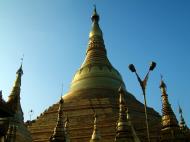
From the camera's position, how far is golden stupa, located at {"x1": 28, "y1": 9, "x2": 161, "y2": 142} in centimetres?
2478

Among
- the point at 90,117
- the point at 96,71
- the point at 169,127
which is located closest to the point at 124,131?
the point at 169,127

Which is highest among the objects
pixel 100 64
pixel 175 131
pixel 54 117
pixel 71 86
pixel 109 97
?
pixel 100 64

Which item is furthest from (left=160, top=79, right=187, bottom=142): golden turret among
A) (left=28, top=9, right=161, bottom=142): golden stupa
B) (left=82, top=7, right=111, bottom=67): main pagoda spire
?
(left=82, top=7, right=111, bottom=67): main pagoda spire

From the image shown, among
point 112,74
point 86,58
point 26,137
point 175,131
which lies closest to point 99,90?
point 112,74

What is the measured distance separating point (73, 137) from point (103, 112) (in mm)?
3818

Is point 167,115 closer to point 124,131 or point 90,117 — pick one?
point 124,131

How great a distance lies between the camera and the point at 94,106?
2839 centimetres

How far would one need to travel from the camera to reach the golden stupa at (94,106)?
976 inches

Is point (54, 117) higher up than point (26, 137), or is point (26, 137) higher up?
point (54, 117)

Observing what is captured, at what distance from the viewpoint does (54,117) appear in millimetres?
28188

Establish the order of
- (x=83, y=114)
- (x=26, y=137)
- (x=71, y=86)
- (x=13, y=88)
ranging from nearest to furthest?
(x=26, y=137) → (x=13, y=88) → (x=83, y=114) → (x=71, y=86)

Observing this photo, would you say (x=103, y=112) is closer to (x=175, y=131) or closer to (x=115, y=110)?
(x=115, y=110)

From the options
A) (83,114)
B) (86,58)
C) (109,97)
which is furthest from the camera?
(86,58)

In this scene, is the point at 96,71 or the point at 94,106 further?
the point at 96,71
